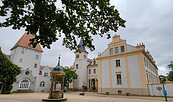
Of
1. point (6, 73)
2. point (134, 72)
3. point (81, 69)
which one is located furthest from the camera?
point (81, 69)

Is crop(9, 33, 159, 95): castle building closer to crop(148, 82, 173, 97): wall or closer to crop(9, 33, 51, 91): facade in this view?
crop(9, 33, 51, 91): facade

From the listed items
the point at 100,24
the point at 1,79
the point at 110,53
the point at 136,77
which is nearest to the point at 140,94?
the point at 136,77

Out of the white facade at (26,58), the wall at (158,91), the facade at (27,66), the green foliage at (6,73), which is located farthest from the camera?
the white facade at (26,58)

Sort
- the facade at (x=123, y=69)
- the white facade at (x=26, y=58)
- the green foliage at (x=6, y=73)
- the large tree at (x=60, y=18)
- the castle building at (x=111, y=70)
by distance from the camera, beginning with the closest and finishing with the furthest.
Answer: the large tree at (x=60, y=18) < the facade at (x=123, y=69) < the castle building at (x=111, y=70) < the green foliage at (x=6, y=73) < the white facade at (x=26, y=58)

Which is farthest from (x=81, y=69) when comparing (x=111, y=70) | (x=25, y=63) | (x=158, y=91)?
(x=158, y=91)

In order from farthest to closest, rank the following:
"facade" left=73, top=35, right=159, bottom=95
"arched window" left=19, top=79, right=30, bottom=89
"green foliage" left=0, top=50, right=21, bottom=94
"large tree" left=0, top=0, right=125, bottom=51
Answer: "arched window" left=19, top=79, right=30, bottom=89 < "green foliage" left=0, top=50, right=21, bottom=94 < "facade" left=73, top=35, right=159, bottom=95 < "large tree" left=0, top=0, right=125, bottom=51

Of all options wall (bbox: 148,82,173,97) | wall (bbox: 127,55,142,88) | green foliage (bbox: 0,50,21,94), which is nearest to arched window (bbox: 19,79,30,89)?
green foliage (bbox: 0,50,21,94)

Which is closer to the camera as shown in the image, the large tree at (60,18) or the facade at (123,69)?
the large tree at (60,18)

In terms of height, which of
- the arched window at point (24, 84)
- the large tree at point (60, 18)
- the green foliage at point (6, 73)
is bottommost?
the arched window at point (24, 84)

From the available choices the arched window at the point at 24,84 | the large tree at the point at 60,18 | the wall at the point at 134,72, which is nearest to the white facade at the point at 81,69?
the arched window at the point at 24,84

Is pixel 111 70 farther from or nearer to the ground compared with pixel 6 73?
farther from the ground

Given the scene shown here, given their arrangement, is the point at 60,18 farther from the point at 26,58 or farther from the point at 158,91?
the point at 26,58

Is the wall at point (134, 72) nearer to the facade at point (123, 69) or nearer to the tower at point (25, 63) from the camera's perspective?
the facade at point (123, 69)

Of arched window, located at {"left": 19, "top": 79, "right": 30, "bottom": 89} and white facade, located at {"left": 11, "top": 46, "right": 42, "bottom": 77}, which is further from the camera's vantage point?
white facade, located at {"left": 11, "top": 46, "right": 42, "bottom": 77}
